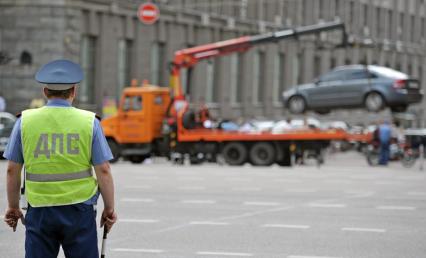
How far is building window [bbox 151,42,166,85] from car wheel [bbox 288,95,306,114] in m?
13.4

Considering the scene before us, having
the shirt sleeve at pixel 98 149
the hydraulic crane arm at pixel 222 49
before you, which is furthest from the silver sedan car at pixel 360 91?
the shirt sleeve at pixel 98 149

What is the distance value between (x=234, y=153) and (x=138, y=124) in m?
3.15

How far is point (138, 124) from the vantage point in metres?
39.7

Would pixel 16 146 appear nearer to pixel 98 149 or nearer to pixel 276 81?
pixel 98 149

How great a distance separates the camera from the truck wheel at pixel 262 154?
128 feet

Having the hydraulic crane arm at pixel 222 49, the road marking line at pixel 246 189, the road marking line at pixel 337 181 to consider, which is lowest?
the road marking line at pixel 337 181

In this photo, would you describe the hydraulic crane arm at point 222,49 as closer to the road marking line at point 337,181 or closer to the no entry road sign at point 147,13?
the no entry road sign at point 147,13

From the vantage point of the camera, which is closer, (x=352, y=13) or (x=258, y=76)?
(x=258, y=76)

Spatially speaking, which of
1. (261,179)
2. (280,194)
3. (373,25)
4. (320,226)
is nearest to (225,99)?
(373,25)

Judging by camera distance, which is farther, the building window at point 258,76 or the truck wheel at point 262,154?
the building window at point 258,76

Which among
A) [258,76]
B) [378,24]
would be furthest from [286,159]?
[378,24]

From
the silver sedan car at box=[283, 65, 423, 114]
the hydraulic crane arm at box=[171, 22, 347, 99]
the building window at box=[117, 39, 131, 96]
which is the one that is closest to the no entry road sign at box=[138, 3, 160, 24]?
the building window at box=[117, 39, 131, 96]

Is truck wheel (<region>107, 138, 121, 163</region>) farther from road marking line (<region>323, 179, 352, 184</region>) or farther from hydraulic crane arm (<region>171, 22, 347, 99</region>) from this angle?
road marking line (<region>323, 179, 352, 184</region>)

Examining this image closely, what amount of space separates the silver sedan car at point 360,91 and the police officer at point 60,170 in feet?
114
